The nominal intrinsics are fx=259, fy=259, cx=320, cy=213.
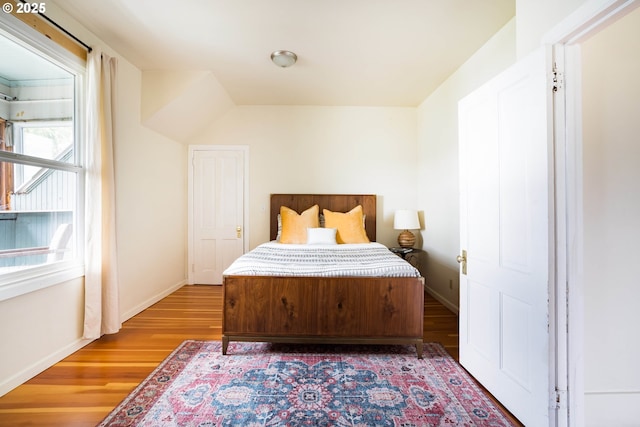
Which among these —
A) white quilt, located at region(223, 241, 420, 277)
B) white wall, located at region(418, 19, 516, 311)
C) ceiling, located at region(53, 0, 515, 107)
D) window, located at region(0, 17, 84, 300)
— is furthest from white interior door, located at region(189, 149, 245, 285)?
white wall, located at region(418, 19, 516, 311)

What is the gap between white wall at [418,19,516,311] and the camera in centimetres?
247

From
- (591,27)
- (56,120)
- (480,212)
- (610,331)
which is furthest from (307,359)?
(56,120)

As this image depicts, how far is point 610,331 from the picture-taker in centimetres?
130

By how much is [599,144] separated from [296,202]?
304 centimetres

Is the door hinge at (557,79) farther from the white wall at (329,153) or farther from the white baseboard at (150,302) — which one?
the white baseboard at (150,302)

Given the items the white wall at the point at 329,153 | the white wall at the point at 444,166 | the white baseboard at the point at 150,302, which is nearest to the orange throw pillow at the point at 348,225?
the white wall at the point at 329,153

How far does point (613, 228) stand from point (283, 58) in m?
2.71

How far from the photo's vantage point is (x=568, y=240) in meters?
1.17

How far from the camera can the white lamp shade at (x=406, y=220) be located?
3.47 meters

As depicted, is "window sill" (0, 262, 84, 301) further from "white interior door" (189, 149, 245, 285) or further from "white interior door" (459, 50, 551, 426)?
"white interior door" (459, 50, 551, 426)

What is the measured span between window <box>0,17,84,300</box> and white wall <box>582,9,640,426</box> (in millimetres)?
3280

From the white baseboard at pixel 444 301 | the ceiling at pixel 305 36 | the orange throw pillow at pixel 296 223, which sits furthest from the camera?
the orange throw pillow at pixel 296 223

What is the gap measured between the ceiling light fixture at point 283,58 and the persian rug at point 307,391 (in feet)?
8.64

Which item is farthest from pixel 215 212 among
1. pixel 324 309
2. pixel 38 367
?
pixel 324 309
